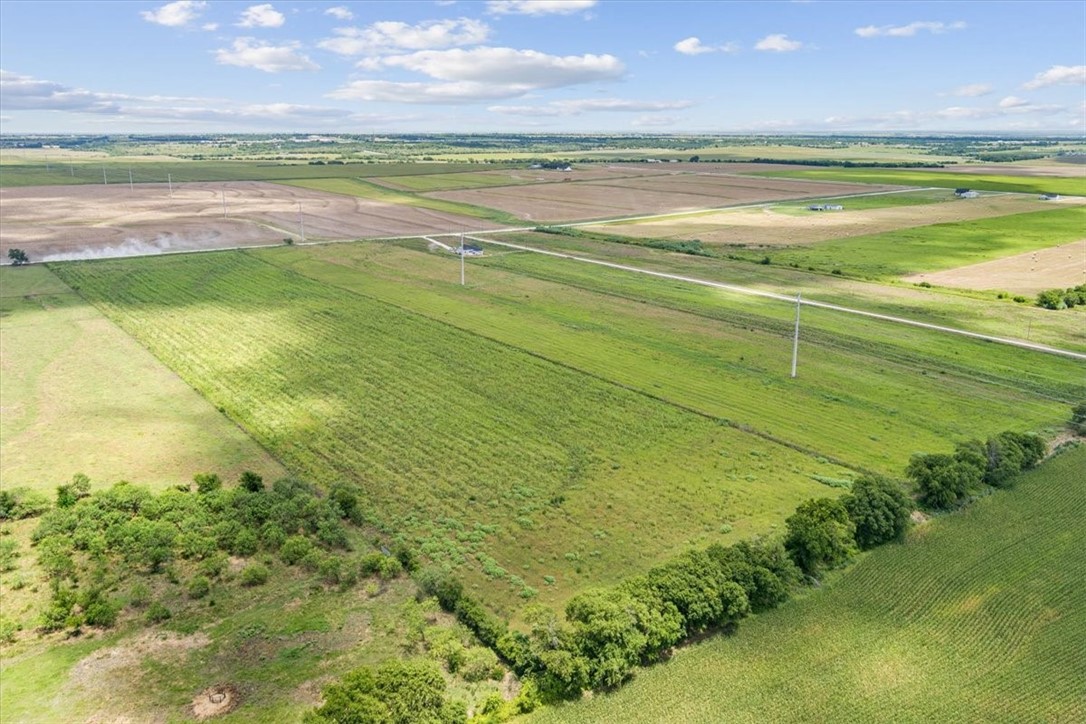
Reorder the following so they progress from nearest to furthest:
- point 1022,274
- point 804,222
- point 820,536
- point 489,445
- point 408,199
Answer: point 820,536, point 489,445, point 1022,274, point 804,222, point 408,199

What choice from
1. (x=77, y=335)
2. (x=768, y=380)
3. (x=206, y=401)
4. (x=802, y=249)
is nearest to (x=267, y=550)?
(x=206, y=401)

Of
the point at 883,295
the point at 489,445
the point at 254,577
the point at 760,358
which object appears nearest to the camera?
the point at 254,577

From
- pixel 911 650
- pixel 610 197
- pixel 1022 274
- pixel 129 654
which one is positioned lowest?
pixel 129 654

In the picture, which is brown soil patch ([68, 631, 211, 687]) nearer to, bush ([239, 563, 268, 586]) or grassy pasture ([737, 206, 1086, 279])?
bush ([239, 563, 268, 586])

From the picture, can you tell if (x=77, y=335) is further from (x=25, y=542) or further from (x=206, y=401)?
(x=25, y=542)

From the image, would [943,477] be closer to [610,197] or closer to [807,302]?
[807,302]

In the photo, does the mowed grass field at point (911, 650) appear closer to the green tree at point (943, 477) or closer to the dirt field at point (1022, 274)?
the green tree at point (943, 477)

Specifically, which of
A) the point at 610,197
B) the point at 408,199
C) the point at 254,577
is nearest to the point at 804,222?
the point at 610,197
